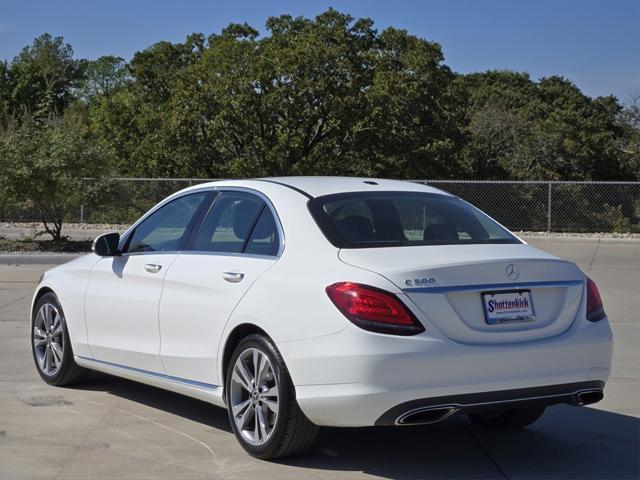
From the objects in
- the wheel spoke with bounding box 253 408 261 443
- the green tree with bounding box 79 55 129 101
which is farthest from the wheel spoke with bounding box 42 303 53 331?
the green tree with bounding box 79 55 129 101

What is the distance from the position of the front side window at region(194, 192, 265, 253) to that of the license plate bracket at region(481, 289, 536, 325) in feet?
5.29

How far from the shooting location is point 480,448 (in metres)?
6.23

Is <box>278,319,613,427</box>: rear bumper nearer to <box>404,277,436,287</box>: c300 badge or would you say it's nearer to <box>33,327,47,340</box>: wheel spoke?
<box>404,277,436,287</box>: c300 badge

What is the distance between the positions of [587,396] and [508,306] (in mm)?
788

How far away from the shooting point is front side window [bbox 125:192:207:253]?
6.85 metres

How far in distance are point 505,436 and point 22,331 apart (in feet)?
19.3

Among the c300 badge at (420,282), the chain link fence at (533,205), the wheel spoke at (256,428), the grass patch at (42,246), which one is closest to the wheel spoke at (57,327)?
the wheel spoke at (256,428)

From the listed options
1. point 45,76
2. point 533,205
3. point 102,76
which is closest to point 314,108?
point 533,205

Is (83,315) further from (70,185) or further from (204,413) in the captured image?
(70,185)

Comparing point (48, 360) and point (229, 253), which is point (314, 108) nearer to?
point (48, 360)

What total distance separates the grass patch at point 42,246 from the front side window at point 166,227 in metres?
13.2

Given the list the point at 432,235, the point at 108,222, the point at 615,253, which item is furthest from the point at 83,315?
the point at 108,222

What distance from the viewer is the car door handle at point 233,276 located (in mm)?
5914

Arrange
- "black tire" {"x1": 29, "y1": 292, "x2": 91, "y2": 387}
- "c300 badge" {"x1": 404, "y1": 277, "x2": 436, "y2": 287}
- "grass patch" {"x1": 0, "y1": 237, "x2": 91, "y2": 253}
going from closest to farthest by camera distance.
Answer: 1. "c300 badge" {"x1": 404, "y1": 277, "x2": 436, "y2": 287}
2. "black tire" {"x1": 29, "y1": 292, "x2": 91, "y2": 387}
3. "grass patch" {"x1": 0, "y1": 237, "x2": 91, "y2": 253}
